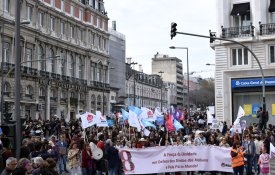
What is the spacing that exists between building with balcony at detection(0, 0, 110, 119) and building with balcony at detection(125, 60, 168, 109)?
3090cm

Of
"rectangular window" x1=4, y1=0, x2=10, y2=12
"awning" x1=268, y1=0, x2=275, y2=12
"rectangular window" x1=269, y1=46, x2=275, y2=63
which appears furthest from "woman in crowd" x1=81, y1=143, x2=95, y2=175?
"rectangular window" x1=4, y1=0, x2=10, y2=12

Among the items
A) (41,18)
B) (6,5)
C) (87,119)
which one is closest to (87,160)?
(87,119)

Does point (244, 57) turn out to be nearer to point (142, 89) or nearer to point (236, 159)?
point (236, 159)

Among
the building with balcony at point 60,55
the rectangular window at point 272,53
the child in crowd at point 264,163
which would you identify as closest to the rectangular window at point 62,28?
the building with balcony at point 60,55

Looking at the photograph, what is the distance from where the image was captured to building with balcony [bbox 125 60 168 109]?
117m

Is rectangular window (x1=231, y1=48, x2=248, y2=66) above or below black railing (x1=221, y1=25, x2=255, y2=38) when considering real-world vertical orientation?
below

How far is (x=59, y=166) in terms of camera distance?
61.7ft

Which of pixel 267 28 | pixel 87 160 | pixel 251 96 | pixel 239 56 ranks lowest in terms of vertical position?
pixel 87 160

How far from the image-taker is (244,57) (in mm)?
37625

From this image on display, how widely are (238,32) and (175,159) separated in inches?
910

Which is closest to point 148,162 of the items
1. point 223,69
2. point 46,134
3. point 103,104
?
point 46,134

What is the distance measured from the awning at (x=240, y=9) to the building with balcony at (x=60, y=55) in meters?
26.6

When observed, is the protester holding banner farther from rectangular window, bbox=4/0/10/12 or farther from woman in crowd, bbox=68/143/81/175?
rectangular window, bbox=4/0/10/12

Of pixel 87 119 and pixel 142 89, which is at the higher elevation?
Result: pixel 142 89
